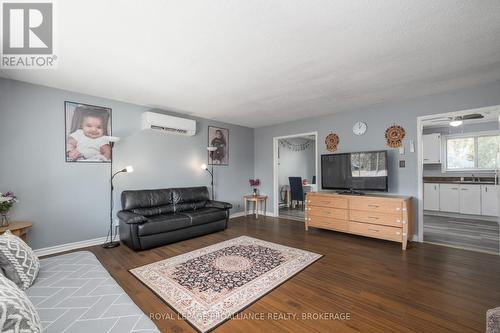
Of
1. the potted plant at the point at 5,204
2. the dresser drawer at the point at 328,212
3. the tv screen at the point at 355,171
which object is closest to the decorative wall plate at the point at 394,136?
the tv screen at the point at 355,171

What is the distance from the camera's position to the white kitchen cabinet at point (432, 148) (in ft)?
19.6

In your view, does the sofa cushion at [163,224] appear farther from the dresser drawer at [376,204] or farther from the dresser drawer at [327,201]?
the dresser drawer at [376,204]

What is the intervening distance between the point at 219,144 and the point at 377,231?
3.81 m

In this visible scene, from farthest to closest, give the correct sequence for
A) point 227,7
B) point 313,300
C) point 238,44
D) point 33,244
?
point 33,244, point 238,44, point 313,300, point 227,7

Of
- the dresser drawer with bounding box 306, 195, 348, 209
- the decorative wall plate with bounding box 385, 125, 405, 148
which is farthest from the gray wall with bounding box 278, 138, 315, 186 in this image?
the decorative wall plate with bounding box 385, 125, 405, 148

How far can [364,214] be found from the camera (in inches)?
151

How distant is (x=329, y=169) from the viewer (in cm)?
468

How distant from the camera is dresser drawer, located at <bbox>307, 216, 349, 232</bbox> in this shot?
4.07 metres

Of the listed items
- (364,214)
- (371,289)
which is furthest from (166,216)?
(364,214)

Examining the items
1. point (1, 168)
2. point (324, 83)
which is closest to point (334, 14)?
point (324, 83)

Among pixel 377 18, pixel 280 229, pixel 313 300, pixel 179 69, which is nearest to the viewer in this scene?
pixel 377 18

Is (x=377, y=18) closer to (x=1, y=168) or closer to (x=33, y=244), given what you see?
(x=1, y=168)

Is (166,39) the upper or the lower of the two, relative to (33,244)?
upper

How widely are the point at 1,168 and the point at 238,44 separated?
348 centimetres
